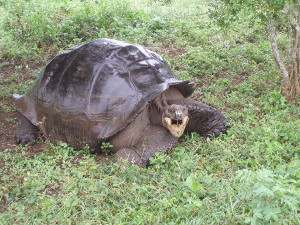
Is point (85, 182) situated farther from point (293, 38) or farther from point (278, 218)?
point (293, 38)

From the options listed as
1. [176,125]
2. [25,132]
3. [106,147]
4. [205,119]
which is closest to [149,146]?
[176,125]

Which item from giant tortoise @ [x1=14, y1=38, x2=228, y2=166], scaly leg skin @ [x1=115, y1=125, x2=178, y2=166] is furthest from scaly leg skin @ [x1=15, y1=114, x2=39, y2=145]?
scaly leg skin @ [x1=115, y1=125, x2=178, y2=166]

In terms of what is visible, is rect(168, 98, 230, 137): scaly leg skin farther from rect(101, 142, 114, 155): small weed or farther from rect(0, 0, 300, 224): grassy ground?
rect(101, 142, 114, 155): small weed

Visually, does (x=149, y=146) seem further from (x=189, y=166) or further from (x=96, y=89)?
(x=96, y=89)

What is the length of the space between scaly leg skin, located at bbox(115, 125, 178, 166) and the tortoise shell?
28 cm

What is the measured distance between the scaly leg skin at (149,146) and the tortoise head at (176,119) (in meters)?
0.16

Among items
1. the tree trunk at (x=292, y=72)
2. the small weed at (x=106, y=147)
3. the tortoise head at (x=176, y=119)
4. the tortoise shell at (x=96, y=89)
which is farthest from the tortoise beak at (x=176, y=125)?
the tree trunk at (x=292, y=72)

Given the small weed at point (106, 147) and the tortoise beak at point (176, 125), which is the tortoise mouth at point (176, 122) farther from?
the small weed at point (106, 147)

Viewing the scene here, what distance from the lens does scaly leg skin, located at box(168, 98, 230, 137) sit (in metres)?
4.20

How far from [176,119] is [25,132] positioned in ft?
6.71

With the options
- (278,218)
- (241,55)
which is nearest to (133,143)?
(278,218)

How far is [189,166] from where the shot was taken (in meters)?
3.44

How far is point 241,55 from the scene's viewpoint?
6.57m

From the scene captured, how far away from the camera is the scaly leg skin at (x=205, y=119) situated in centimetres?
420
